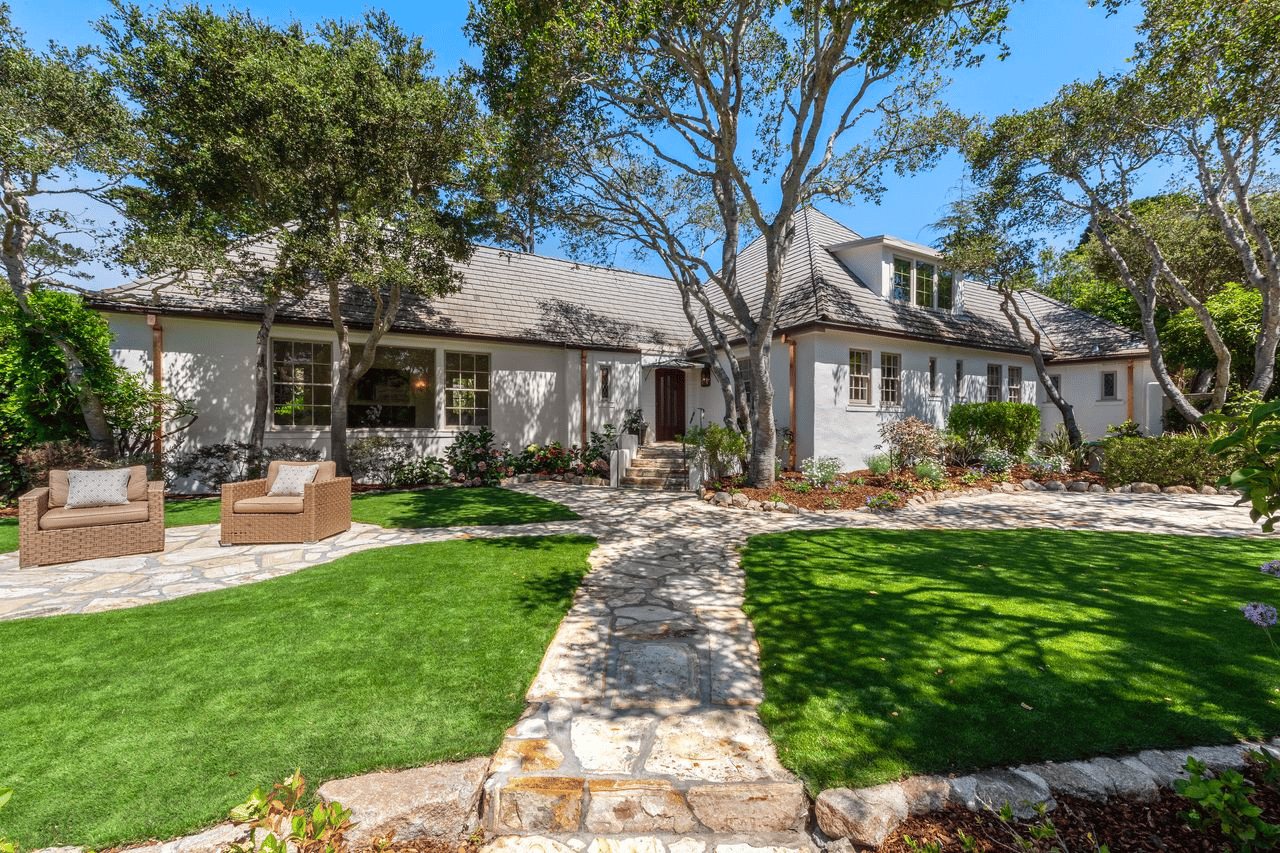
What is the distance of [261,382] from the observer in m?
10.7

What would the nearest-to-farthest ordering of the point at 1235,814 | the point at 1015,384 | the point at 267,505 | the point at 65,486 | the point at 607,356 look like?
the point at 1235,814, the point at 65,486, the point at 267,505, the point at 607,356, the point at 1015,384

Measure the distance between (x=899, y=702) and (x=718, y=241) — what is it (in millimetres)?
14425

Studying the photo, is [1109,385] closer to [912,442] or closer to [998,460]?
[998,460]

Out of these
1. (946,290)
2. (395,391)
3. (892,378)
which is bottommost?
(395,391)

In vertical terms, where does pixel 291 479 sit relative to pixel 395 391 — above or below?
below

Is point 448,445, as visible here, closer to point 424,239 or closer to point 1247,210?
point 424,239

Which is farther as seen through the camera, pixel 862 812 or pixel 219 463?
pixel 219 463

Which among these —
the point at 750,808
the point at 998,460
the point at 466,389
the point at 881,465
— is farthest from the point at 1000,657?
the point at 466,389

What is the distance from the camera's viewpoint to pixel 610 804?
7.77 feet

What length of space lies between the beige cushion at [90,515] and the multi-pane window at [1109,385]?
24.5 metres

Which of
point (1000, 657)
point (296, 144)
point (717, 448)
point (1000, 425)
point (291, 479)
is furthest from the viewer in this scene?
point (1000, 425)

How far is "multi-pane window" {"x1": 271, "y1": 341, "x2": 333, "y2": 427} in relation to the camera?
1145 centimetres

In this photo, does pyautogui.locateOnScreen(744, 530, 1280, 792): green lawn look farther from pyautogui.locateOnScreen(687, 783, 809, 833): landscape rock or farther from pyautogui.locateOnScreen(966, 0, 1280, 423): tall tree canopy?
pyautogui.locateOnScreen(966, 0, 1280, 423): tall tree canopy

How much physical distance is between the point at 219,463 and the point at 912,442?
49.1 ft
